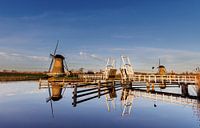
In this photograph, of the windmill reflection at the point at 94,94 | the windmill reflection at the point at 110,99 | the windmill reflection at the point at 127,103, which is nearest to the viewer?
the windmill reflection at the point at 127,103

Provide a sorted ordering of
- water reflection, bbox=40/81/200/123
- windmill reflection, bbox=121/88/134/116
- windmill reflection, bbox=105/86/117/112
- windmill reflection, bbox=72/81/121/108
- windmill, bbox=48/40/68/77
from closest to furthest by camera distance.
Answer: windmill reflection, bbox=121/88/134/116 → water reflection, bbox=40/81/200/123 → windmill reflection, bbox=72/81/121/108 → windmill reflection, bbox=105/86/117/112 → windmill, bbox=48/40/68/77

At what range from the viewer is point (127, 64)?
53719mm

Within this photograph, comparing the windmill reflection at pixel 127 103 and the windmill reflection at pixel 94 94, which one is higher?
the windmill reflection at pixel 94 94

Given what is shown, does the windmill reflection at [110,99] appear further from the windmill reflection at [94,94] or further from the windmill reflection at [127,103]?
the windmill reflection at [127,103]

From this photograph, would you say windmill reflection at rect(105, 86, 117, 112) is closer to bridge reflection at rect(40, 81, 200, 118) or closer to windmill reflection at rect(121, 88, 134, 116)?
bridge reflection at rect(40, 81, 200, 118)

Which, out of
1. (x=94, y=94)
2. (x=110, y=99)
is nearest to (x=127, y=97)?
(x=110, y=99)

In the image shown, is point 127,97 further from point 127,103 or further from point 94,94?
point 127,103

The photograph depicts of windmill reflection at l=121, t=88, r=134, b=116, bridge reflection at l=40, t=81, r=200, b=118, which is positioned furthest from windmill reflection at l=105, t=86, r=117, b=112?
windmill reflection at l=121, t=88, r=134, b=116

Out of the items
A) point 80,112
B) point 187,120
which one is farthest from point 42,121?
point 187,120

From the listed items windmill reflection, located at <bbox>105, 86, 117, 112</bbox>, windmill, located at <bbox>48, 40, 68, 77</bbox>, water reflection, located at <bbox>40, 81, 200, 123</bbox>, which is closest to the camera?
water reflection, located at <bbox>40, 81, 200, 123</bbox>

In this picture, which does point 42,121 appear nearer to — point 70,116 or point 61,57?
point 70,116

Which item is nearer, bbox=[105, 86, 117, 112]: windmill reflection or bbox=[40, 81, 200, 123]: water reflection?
bbox=[40, 81, 200, 123]: water reflection

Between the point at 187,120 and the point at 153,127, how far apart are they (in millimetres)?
4323

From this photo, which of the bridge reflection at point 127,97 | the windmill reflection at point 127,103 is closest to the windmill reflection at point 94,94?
the bridge reflection at point 127,97
